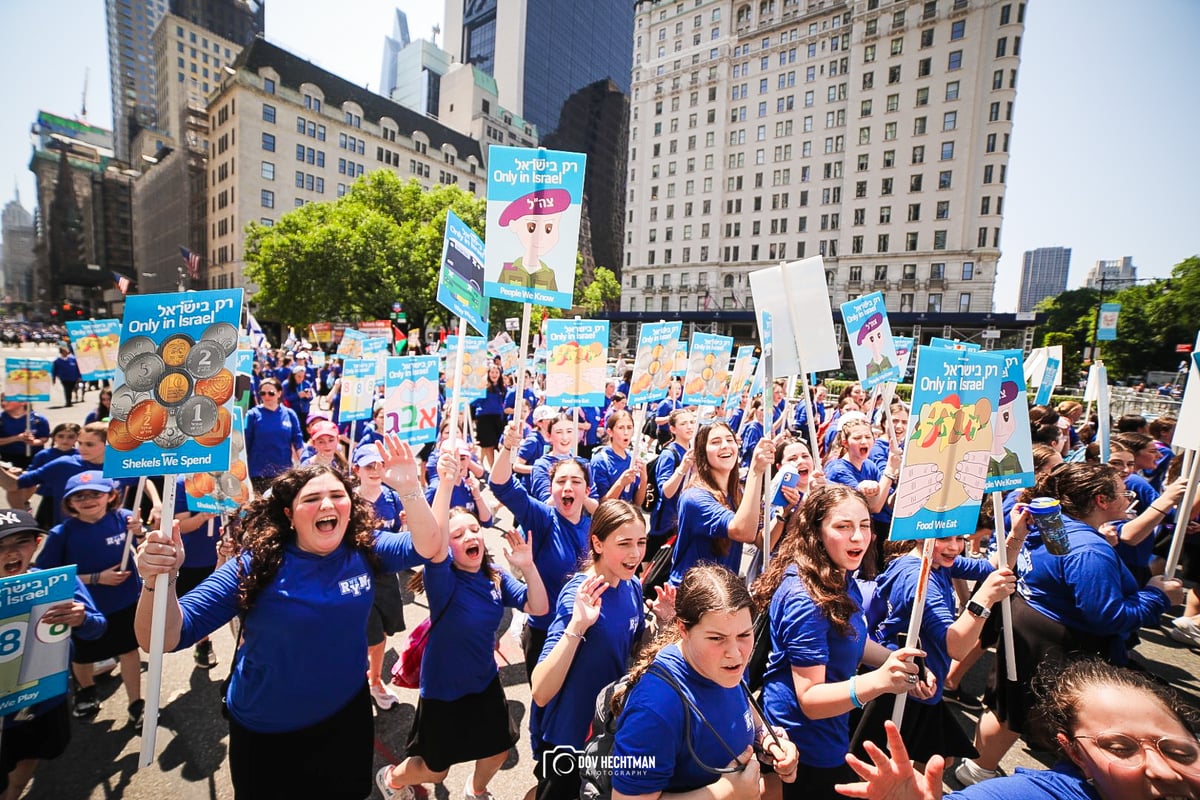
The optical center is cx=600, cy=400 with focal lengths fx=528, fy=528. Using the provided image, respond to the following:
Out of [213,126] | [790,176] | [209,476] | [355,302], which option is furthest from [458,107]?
[209,476]

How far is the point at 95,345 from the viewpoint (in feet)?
30.2

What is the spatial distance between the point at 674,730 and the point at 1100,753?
122 centimetres

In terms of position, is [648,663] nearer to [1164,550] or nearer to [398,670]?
[398,670]

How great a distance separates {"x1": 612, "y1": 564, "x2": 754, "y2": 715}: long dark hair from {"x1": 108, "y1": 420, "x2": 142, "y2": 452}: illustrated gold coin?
2.51m

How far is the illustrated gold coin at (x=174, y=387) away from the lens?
2.60 m

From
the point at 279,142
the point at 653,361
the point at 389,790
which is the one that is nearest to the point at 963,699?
the point at 389,790

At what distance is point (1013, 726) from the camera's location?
325 centimetres

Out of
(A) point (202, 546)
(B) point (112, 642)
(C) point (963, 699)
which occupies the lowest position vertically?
(C) point (963, 699)

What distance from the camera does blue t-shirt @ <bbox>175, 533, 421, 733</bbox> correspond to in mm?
2367

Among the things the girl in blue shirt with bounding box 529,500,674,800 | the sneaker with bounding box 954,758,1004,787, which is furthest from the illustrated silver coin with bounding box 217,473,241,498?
the sneaker with bounding box 954,758,1004,787

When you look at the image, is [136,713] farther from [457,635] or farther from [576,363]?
[576,363]

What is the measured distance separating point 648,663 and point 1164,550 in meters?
7.29

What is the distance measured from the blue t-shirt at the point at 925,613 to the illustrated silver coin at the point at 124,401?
409 cm

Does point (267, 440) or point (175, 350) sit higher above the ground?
point (175, 350)
